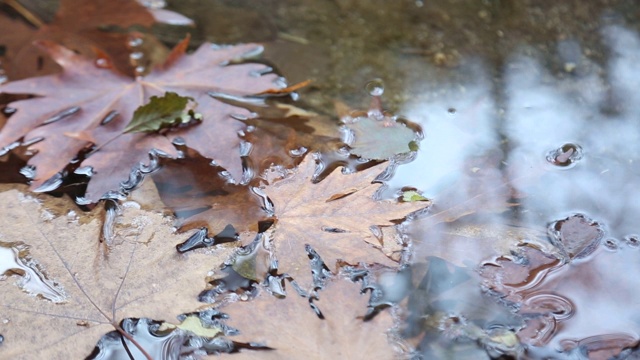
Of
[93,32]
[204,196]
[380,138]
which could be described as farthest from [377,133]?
[93,32]

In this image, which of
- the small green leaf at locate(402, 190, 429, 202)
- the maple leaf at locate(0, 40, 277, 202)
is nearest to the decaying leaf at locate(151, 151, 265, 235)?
the maple leaf at locate(0, 40, 277, 202)

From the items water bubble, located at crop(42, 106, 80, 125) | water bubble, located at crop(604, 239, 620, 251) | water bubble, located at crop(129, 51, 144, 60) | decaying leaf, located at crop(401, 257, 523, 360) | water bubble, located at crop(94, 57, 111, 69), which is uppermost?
water bubble, located at crop(94, 57, 111, 69)

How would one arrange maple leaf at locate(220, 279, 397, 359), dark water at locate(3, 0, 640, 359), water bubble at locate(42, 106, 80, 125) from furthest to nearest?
water bubble at locate(42, 106, 80, 125)
dark water at locate(3, 0, 640, 359)
maple leaf at locate(220, 279, 397, 359)

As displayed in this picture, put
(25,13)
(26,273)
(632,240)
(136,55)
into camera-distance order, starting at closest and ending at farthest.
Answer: (26,273) → (632,240) → (136,55) → (25,13)

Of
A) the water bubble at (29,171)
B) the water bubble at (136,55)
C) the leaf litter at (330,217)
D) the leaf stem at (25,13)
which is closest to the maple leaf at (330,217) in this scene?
the leaf litter at (330,217)

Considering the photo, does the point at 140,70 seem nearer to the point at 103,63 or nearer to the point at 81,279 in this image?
the point at 103,63

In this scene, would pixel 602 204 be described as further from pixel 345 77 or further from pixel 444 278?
pixel 345 77

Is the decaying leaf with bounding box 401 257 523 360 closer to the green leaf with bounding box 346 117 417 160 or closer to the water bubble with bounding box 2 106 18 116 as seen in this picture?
the green leaf with bounding box 346 117 417 160
